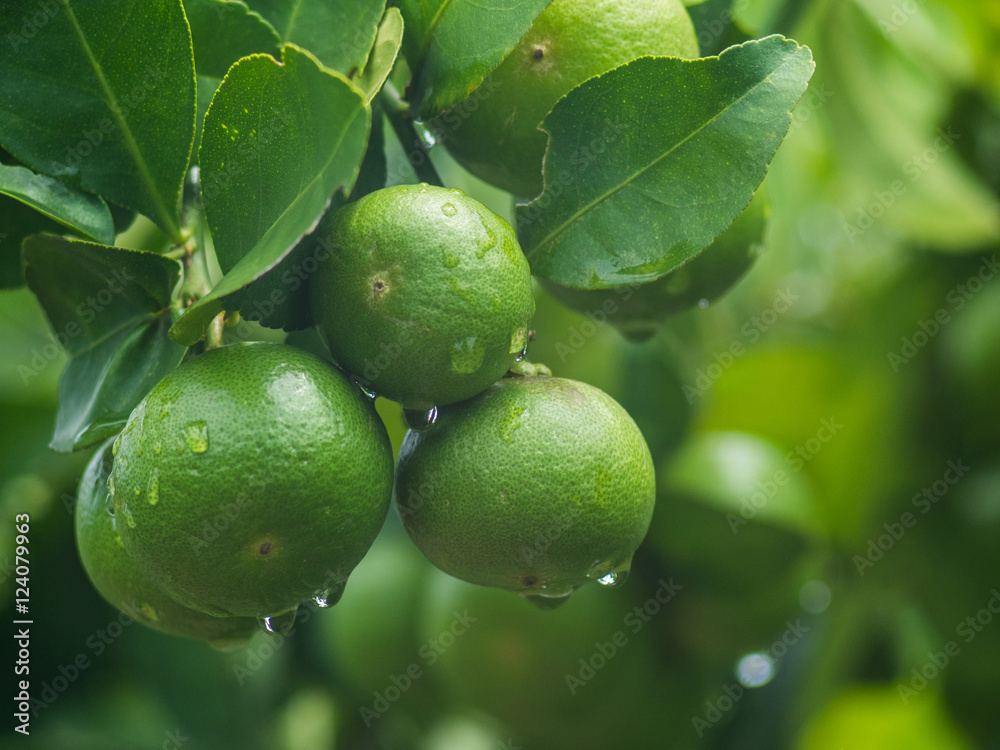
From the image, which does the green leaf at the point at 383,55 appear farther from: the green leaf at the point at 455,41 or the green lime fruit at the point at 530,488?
the green lime fruit at the point at 530,488

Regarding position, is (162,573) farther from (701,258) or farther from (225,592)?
(701,258)

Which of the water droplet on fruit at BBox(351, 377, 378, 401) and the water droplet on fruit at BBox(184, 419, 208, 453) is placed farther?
the water droplet on fruit at BBox(351, 377, 378, 401)

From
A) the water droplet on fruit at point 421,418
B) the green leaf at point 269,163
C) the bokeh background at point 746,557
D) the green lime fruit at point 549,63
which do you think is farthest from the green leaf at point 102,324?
the bokeh background at point 746,557

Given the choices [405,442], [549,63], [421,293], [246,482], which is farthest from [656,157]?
[246,482]

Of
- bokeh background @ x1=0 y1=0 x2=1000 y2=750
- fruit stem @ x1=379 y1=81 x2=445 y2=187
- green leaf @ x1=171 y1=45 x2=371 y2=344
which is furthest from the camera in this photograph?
bokeh background @ x1=0 y1=0 x2=1000 y2=750

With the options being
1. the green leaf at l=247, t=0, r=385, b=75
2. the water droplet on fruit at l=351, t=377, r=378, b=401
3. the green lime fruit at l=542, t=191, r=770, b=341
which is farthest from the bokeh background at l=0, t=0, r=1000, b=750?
the water droplet on fruit at l=351, t=377, r=378, b=401

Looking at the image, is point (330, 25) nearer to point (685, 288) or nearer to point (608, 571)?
point (685, 288)

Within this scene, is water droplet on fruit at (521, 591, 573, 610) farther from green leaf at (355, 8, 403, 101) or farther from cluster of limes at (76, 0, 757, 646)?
green leaf at (355, 8, 403, 101)
